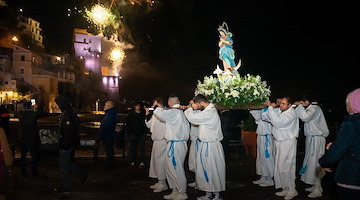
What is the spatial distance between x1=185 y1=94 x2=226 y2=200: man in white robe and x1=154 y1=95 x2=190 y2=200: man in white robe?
0.41m

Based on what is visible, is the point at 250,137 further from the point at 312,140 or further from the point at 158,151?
the point at 158,151

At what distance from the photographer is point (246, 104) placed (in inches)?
378

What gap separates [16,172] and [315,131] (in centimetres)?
897

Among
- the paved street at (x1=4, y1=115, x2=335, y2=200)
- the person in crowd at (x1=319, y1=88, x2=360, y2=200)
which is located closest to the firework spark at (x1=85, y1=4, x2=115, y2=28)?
the paved street at (x1=4, y1=115, x2=335, y2=200)

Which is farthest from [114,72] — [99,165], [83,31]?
[99,165]

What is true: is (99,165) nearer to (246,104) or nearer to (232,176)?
(232,176)

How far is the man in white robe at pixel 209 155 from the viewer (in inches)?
292

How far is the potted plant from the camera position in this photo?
44.4ft

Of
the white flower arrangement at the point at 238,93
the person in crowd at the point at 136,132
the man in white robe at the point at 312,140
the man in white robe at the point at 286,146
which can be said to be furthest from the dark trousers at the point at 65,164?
the man in white robe at the point at 312,140

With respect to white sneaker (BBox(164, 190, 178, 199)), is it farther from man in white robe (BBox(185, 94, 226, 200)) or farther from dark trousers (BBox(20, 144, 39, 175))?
dark trousers (BBox(20, 144, 39, 175))

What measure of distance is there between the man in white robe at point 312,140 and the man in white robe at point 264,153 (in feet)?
3.43

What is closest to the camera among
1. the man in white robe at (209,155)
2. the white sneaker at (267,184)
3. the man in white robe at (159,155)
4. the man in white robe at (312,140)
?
the man in white robe at (209,155)

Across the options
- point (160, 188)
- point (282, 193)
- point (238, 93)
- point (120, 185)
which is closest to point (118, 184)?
point (120, 185)

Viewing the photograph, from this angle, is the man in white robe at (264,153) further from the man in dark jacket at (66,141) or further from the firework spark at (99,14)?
the firework spark at (99,14)
